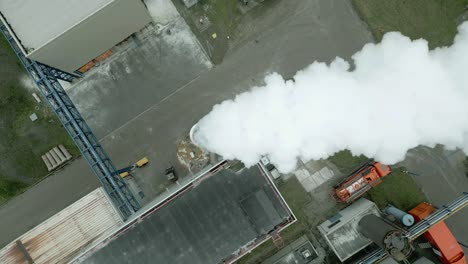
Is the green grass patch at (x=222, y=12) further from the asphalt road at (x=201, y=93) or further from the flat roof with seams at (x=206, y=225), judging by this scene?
the flat roof with seams at (x=206, y=225)

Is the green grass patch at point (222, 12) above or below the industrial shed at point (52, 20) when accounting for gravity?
below

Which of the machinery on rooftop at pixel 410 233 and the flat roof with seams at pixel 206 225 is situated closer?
the flat roof with seams at pixel 206 225

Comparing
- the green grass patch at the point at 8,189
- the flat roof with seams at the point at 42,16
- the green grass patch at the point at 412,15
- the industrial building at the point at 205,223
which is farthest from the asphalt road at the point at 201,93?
the flat roof with seams at the point at 42,16

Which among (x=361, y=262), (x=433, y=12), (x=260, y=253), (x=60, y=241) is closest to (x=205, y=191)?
(x=260, y=253)

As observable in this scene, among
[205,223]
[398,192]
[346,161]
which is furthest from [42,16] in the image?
[398,192]

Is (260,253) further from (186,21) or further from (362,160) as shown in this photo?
(186,21)

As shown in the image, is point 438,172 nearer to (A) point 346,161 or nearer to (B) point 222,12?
(A) point 346,161
